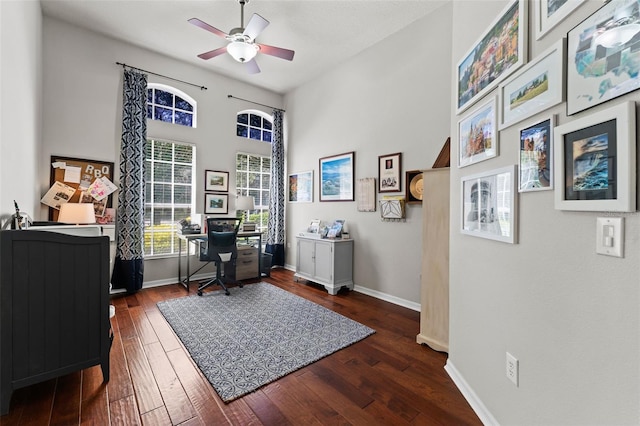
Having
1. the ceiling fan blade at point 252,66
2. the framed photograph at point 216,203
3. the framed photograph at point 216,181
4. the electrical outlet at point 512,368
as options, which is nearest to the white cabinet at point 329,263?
the framed photograph at point 216,203

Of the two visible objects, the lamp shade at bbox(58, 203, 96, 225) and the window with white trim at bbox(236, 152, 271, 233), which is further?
the window with white trim at bbox(236, 152, 271, 233)

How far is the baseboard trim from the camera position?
153 centimetres

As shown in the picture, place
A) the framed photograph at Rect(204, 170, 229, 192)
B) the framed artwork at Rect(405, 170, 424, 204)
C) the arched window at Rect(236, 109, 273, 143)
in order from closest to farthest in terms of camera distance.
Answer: the framed artwork at Rect(405, 170, 424, 204), the framed photograph at Rect(204, 170, 229, 192), the arched window at Rect(236, 109, 273, 143)


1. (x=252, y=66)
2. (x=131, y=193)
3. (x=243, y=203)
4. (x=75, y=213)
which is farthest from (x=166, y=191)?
(x=252, y=66)

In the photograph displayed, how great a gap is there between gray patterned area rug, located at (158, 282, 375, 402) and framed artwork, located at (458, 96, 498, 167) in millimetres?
1817

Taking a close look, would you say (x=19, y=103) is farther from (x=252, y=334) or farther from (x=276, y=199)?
(x=276, y=199)

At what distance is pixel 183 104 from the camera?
454 cm

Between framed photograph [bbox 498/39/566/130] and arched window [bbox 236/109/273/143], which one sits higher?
arched window [bbox 236/109/273/143]

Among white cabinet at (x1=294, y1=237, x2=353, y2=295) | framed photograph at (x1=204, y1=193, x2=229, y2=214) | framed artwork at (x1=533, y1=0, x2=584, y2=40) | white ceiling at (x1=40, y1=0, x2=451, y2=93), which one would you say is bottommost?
white cabinet at (x1=294, y1=237, x2=353, y2=295)

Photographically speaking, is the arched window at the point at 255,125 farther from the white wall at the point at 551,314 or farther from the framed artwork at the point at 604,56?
the framed artwork at the point at 604,56

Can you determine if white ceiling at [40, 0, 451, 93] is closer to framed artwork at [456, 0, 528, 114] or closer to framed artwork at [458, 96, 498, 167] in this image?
framed artwork at [456, 0, 528, 114]

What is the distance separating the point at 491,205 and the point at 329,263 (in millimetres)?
2647

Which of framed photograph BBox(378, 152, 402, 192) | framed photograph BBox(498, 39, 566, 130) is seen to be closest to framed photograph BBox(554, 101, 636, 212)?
framed photograph BBox(498, 39, 566, 130)

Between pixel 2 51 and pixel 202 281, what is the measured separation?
11.4ft
